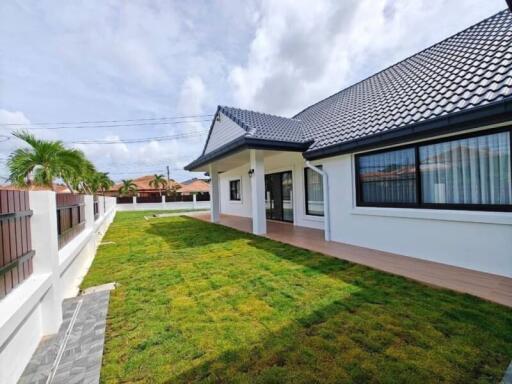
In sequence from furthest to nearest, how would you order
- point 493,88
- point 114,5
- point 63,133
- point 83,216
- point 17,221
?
point 63,133 < point 114,5 < point 83,216 < point 493,88 < point 17,221

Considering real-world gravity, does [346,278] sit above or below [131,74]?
below

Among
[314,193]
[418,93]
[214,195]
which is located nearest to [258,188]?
[314,193]

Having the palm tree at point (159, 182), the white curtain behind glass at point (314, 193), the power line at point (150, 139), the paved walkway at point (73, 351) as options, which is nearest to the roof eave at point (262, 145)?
the white curtain behind glass at point (314, 193)

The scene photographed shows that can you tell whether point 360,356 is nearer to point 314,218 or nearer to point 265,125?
point 314,218

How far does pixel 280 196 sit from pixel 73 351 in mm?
10469

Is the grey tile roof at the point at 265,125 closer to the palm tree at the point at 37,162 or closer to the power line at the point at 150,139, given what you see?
the palm tree at the point at 37,162

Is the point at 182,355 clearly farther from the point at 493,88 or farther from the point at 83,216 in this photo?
the point at 493,88

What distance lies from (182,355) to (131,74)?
1705cm

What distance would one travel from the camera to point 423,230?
5590 mm

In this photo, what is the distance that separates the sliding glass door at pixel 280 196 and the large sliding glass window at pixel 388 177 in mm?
4826

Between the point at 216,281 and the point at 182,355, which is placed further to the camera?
the point at 216,281

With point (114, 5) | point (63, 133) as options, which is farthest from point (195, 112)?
point (114, 5)

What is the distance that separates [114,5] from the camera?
8.36m

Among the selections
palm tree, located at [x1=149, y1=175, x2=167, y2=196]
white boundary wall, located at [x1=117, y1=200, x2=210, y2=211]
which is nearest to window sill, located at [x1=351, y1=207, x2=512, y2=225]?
white boundary wall, located at [x1=117, y1=200, x2=210, y2=211]
